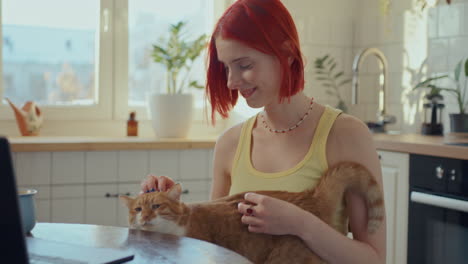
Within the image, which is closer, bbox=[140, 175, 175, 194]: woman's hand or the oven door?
bbox=[140, 175, 175, 194]: woman's hand

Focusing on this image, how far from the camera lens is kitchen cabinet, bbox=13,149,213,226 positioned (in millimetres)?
2482

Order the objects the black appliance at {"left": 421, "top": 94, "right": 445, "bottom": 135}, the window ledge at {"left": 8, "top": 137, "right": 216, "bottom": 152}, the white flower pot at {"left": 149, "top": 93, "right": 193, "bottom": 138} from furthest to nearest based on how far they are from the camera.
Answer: the white flower pot at {"left": 149, "top": 93, "right": 193, "bottom": 138} → the black appliance at {"left": 421, "top": 94, "right": 445, "bottom": 135} → the window ledge at {"left": 8, "top": 137, "right": 216, "bottom": 152}

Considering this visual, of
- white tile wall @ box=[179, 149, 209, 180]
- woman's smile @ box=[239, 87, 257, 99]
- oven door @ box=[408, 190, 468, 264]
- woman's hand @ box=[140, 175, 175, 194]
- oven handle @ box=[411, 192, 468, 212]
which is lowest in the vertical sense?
oven door @ box=[408, 190, 468, 264]

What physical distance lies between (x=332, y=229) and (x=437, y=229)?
45.9 inches

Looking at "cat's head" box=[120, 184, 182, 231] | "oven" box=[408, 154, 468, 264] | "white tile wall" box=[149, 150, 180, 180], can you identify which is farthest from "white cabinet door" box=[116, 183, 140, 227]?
"cat's head" box=[120, 184, 182, 231]

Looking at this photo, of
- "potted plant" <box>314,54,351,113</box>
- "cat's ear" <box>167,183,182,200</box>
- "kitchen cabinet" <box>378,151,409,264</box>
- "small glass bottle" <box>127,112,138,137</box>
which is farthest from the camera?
"potted plant" <box>314,54,351,113</box>

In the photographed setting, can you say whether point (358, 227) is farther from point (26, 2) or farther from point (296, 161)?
point (26, 2)

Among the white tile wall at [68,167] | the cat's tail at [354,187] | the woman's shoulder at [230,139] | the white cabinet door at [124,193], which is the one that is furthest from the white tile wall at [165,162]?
the cat's tail at [354,187]

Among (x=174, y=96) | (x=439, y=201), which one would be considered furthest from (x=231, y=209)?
(x=174, y=96)

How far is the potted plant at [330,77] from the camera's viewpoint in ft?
10.2

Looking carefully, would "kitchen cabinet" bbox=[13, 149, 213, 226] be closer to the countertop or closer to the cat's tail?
the countertop

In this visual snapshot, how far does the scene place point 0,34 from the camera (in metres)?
2.87

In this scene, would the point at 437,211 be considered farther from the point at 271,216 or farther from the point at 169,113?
the point at 169,113

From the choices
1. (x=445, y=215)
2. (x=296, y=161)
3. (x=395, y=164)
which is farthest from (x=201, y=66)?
(x=296, y=161)
